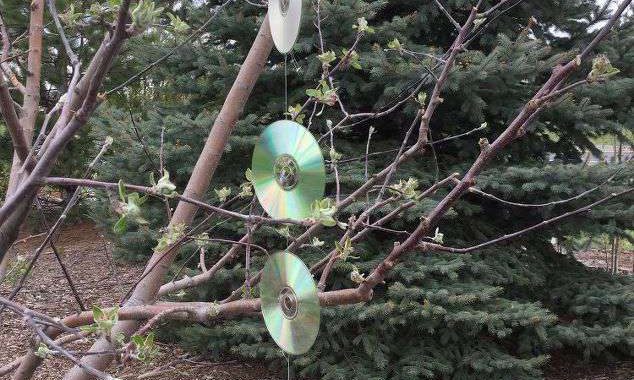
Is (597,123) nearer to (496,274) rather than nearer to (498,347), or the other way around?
(496,274)

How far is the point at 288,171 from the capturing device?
45.3 inches

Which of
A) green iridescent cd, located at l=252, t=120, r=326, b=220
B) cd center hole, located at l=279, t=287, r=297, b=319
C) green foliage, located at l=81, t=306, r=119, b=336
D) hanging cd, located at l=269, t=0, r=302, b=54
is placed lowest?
green foliage, located at l=81, t=306, r=119, b=336

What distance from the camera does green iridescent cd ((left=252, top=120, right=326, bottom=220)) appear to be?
1096 mm

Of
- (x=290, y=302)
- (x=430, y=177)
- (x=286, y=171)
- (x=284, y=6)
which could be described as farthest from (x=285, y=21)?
(x=430, y=177)

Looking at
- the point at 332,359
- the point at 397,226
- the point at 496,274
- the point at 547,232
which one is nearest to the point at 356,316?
the point at 332,359

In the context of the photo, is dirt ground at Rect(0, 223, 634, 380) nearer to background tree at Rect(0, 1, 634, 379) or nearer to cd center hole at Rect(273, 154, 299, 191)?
background tree at Rect(0, 1, 634, 379)

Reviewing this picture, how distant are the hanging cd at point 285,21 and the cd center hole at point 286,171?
0.74ft

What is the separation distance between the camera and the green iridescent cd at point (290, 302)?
109 centimetres

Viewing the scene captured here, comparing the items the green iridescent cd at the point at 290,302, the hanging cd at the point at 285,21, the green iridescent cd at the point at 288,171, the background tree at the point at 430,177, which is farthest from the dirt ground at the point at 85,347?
the hanging cd at the point at 285,21

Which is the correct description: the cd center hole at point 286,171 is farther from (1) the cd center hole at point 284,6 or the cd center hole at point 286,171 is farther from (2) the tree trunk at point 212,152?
(2) the tree trunk at point 212,152

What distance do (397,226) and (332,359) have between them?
77 cm

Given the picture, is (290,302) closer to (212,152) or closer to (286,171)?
(286,171)

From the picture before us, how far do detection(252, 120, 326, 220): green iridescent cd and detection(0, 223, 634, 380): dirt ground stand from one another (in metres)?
1.07

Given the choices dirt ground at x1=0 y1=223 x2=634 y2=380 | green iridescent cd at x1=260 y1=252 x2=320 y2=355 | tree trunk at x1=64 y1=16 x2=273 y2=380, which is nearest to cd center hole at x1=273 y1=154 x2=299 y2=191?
green iridescent cd at x1=260 y1=252 x2=320 y2=355
